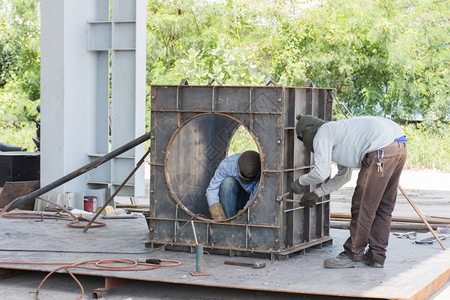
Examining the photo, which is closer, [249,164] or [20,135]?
[249,164]

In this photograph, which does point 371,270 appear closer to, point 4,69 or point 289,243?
point 289,243

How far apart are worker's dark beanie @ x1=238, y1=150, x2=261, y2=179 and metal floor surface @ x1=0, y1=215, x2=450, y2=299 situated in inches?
39.7

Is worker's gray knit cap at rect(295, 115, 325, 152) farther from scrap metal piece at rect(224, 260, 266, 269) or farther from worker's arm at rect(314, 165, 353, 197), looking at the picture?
scrap metal piece at rect(224, 260, 266, 269)

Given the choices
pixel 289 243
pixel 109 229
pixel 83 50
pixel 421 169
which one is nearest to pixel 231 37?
pixel 421 169

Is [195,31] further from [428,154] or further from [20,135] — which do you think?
[428,154]

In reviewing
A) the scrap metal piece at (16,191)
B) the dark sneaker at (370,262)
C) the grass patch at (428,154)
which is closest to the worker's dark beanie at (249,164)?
the dark sneaker at (370,262)

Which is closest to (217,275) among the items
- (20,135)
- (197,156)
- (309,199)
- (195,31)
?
(309,199)

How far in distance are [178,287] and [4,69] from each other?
79.6ft

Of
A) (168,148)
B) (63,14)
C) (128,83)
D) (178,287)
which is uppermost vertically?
(63,14)

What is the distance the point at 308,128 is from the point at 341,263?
137 centimetres

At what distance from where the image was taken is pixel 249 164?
8375 millimetres

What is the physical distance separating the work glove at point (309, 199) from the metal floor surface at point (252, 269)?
57 cm

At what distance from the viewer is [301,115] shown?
7902 mm

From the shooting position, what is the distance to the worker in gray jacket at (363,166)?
732 cm
